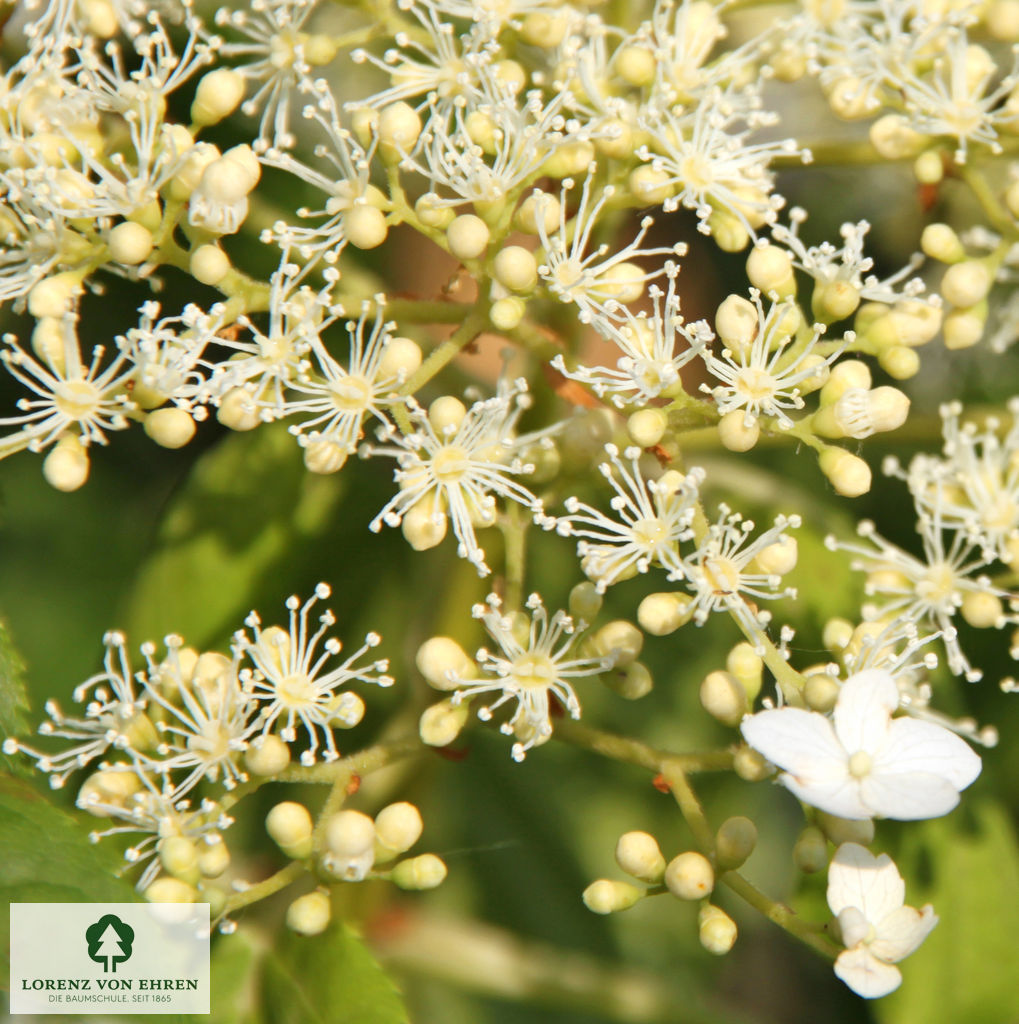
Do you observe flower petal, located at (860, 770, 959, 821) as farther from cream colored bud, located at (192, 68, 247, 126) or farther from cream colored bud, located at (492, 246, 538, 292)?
cream colored bud, located at (192, 68, 247, 126)

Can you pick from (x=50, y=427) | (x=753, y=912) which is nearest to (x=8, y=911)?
(x=50, y=427)

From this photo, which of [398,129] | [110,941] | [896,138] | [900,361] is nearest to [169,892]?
[110,941]

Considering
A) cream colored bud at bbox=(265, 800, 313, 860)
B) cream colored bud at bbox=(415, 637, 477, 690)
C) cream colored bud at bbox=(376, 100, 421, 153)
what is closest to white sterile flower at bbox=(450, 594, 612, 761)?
cream colored bud at bbox=(415, 637, 477, 690)

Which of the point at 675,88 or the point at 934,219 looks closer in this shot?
the point at 675,88

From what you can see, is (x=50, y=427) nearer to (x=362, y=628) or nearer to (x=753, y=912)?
(x=362, y=628)

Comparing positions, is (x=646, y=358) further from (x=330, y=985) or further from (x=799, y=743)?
(x=330, y=985)
